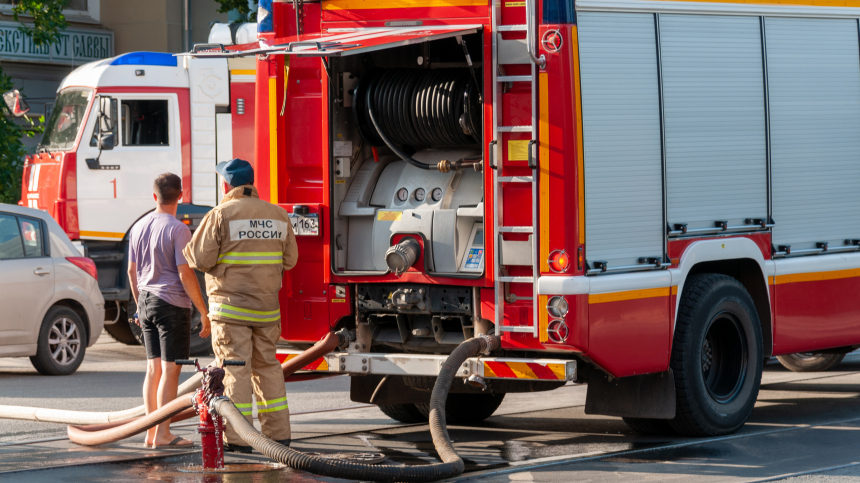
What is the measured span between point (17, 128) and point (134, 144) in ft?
13.5

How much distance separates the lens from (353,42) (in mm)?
7605

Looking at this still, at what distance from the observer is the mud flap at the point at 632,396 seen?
26.7 ft

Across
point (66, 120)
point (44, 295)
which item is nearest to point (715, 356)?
point (44, 295)

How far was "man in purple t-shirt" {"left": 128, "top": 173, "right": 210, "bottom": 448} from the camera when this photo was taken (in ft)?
27.2

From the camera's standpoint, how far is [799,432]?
8.83 metres

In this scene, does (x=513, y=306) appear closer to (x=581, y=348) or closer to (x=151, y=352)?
(x=581, y=348)

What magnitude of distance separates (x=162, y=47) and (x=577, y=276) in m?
17.9

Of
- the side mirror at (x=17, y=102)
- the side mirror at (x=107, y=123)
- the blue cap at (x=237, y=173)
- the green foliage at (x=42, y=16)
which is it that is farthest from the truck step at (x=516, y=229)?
the green foliage at (x=42, y=16)

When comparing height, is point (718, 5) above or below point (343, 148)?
above

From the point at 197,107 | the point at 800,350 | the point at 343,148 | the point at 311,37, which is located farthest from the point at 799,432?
the point at 197,107

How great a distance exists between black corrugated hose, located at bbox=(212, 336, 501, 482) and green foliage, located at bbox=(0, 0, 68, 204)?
1102cm

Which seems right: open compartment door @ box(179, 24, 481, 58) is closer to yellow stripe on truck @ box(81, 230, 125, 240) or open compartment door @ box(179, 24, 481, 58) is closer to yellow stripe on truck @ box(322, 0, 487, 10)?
yellow stripe on truck @ box(322, 0, 487, 10)

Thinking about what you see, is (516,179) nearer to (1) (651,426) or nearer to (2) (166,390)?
(1) (651,426)

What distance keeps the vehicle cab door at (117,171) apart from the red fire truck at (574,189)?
5.87 m
